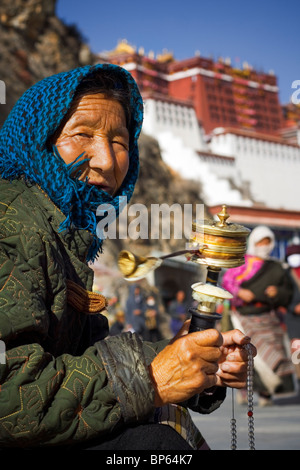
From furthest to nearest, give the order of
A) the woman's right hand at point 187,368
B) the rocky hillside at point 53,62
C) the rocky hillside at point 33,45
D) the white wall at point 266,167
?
the white wall at point 266,167, the rocky hillside at point 53,62, the rocky hillside at point 33,45, the woman's right hand at point 187,368

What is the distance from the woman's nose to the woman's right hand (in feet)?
2.05

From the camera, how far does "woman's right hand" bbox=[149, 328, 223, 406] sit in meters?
1.48

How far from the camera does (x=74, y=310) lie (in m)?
1.75

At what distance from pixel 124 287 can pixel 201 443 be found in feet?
47.5

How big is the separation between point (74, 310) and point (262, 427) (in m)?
3.18

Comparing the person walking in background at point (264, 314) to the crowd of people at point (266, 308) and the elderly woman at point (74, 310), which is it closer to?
the crowd of people at point (266, 308)

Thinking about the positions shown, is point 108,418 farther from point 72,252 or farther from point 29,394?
point 72,252

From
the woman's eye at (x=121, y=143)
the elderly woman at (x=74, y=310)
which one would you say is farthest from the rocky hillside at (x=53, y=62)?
the elderly woman at (x=74, y=310)

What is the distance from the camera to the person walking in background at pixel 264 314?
586 cm

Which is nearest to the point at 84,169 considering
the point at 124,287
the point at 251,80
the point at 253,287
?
the point at 253,287

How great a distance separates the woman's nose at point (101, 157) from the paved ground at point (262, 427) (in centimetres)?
223

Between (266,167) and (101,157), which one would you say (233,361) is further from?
(266,167)

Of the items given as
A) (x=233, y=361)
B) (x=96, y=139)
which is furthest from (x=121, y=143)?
(x=233, y=361)

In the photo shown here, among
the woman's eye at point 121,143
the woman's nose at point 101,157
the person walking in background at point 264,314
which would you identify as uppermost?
the woman's eye at point 121,143
